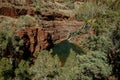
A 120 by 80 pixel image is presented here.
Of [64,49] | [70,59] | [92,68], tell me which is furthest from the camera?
[64,49]

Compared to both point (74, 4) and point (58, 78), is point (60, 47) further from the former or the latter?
point (74, 4)

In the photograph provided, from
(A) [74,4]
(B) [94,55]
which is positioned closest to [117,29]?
(B) [94,55]

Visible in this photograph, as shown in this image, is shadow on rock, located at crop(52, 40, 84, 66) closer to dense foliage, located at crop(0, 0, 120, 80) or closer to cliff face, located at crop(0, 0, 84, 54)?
dense foliage, located at crop(0, 0, 120, 80)

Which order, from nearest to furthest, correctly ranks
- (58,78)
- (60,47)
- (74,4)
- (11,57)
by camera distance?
(58,78), (11,57), (60,47), (74,4)

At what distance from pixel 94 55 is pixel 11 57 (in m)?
10.8

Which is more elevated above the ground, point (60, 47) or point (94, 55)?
point (94, 55)

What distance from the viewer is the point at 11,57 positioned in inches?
1609

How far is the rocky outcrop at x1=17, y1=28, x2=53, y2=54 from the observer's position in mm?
45016

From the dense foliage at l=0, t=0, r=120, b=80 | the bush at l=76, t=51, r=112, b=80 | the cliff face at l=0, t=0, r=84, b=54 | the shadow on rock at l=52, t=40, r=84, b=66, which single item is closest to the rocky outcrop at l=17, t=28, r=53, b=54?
the cliff face at l=0, t=0, r=84, b=54

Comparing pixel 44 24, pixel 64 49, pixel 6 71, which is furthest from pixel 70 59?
pixel 44 24

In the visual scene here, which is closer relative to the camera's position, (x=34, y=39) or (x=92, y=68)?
(x=92, y=68)

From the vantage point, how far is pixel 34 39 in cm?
4703

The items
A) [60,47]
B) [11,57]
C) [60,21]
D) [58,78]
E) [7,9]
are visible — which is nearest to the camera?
[58,78]

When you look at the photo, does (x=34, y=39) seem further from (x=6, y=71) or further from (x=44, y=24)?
(x=44, y=24)
